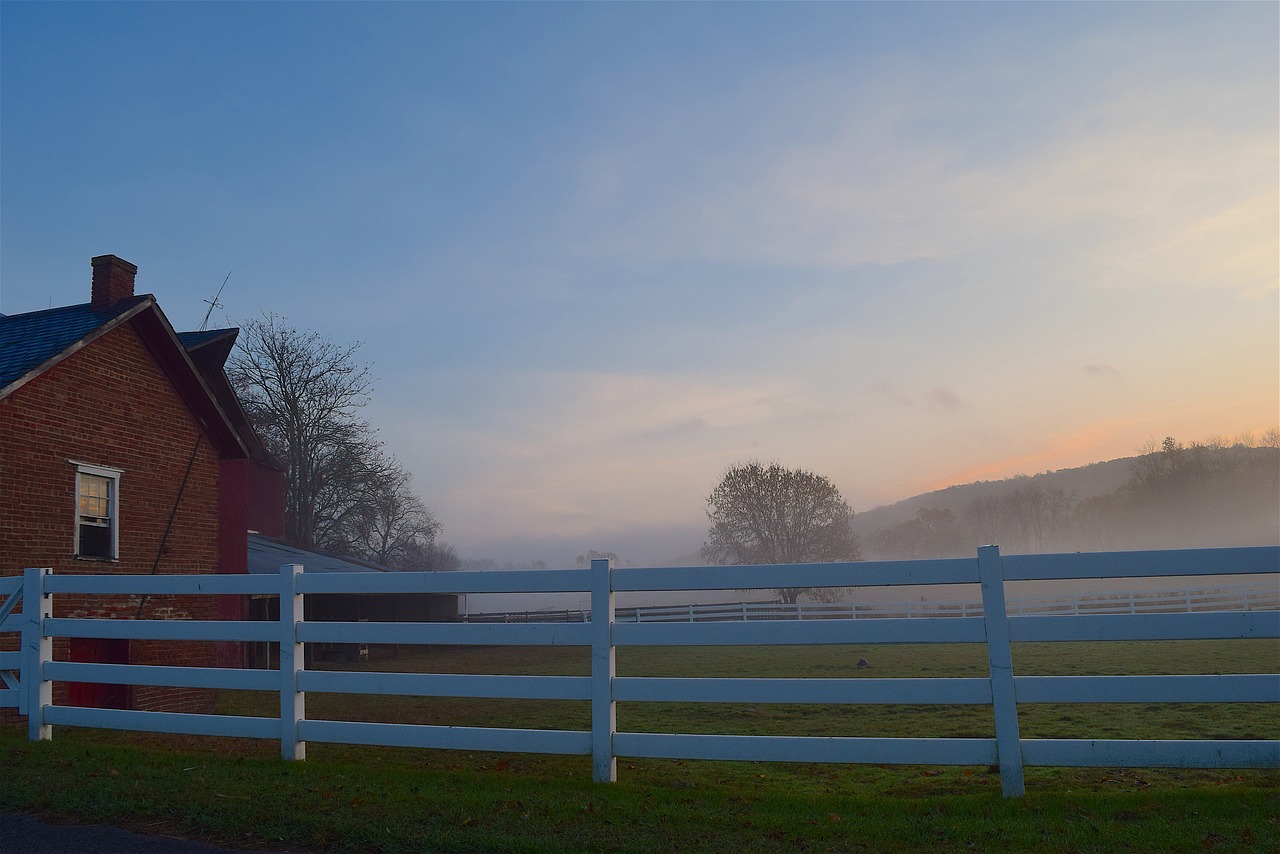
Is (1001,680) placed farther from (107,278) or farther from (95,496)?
(107,278)

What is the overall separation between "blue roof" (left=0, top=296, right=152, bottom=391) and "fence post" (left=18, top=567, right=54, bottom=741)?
6672 mm

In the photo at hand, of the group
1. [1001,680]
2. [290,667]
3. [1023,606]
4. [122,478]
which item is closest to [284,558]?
[122,478]

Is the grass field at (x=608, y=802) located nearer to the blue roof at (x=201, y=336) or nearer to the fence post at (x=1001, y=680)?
the fence post at (x=1001, y=680)

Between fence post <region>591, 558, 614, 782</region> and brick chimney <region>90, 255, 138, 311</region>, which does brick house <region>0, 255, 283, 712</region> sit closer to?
brick chimney <region>90, 255, 138, 311</region>

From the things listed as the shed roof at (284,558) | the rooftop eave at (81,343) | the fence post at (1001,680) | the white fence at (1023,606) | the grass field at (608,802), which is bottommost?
the white fence at (1023,606)

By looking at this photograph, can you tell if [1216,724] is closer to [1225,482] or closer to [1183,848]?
[1183,848]

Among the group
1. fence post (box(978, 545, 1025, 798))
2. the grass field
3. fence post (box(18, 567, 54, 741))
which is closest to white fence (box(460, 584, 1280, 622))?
the grass field

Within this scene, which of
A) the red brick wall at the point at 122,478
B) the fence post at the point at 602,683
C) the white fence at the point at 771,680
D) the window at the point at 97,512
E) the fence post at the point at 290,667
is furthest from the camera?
the window at the point at 97,512

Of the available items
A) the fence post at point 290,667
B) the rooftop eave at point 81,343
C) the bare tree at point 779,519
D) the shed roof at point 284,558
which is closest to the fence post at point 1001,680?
the fence post at point 290,667

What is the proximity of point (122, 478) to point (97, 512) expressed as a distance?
0.83m

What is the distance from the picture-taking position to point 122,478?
15.7 m

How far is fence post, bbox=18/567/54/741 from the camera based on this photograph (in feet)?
26.3

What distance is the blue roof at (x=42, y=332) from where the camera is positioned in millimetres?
13891

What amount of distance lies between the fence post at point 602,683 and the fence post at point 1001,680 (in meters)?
2.49
